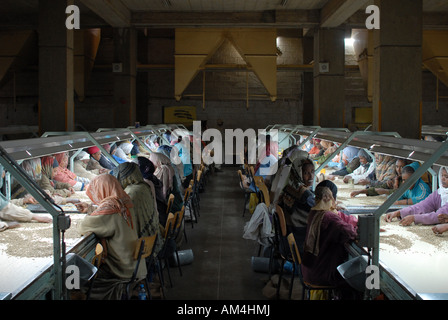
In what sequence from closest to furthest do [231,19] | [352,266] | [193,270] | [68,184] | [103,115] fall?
[352,266]
[193,270]
[68,184]
[231,19]
[103,115]

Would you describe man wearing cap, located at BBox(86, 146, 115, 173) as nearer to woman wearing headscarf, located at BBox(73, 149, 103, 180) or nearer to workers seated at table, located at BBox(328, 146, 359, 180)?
woman wearing headscarf, located at BBox(73, 149, 103, 180)

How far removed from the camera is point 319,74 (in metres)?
11.5

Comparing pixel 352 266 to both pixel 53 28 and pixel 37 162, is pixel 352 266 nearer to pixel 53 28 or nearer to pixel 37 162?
pixel 37 162

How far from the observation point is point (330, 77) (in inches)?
452

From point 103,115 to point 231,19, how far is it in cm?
667

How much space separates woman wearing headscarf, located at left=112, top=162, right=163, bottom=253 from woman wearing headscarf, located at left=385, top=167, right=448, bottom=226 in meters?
1.99

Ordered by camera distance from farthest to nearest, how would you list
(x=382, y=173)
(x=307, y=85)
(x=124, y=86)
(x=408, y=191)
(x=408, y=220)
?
(x=307, y=85)
(x=124, y=86)
(x=382, y=173)
(x=408, y=191)
(x=408, y=220)

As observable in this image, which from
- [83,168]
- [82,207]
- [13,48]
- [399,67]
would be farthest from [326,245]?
[13,48]

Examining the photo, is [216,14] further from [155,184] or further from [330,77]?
[155,184]

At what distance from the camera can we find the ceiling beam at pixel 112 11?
9695mm

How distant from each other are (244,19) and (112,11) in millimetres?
3129

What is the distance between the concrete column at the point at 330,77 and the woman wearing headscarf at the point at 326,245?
324 inches

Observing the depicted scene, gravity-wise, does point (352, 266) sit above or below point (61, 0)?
below
